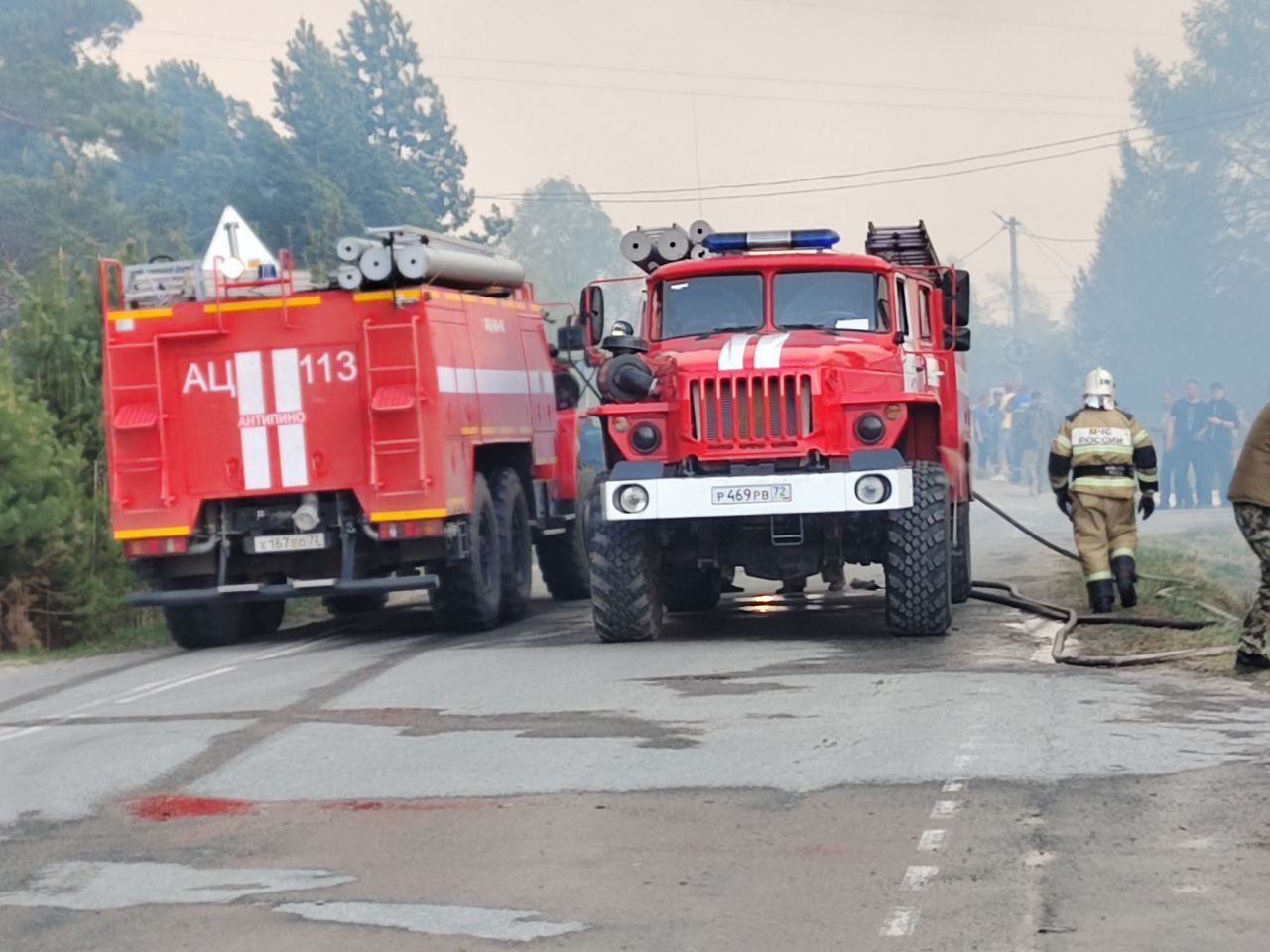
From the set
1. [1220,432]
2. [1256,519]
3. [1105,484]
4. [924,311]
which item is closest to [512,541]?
[924,311]

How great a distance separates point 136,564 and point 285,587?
119cm

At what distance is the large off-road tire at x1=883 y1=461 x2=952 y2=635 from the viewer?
45.2 feet

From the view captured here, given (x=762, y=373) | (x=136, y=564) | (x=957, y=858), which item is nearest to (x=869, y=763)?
(x=957, y=858)

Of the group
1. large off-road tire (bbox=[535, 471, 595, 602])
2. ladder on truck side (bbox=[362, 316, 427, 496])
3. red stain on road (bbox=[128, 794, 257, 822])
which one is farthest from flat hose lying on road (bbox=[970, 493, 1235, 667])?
red stain on road (bbox=[128, 794, 257, 822])

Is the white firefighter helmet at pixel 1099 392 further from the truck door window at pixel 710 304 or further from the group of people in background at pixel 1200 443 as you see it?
the group of people in background at pixel 1200 443

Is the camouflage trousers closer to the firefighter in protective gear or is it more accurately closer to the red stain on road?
the firefighter in protective gear

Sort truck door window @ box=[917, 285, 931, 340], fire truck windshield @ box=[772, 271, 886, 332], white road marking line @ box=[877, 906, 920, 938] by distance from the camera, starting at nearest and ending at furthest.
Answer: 1. white road marking line @ box=[877, 906, 920, 938]
2. fire truck windshield @ box=[772, 271, 886, 332]
3. truck door window @ box=[917, 285, 931, 340]

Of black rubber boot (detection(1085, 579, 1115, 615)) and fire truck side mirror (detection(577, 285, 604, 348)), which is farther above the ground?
fire truck side mirror (detection(577, 285, 604, 348))

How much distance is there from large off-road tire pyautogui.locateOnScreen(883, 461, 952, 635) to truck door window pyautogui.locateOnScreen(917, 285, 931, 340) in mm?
1808

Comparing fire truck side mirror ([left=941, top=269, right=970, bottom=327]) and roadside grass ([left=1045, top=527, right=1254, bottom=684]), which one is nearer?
roadside grass ([left=1045, top=527, right=1254, bottom=684])

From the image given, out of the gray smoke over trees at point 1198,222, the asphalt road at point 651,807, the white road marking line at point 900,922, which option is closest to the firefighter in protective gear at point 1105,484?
the asphalt road at point 651,807

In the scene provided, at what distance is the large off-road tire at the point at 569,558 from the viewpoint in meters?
19.9

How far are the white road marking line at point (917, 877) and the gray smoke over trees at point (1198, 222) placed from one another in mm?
63964

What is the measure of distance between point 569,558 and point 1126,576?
629cm
